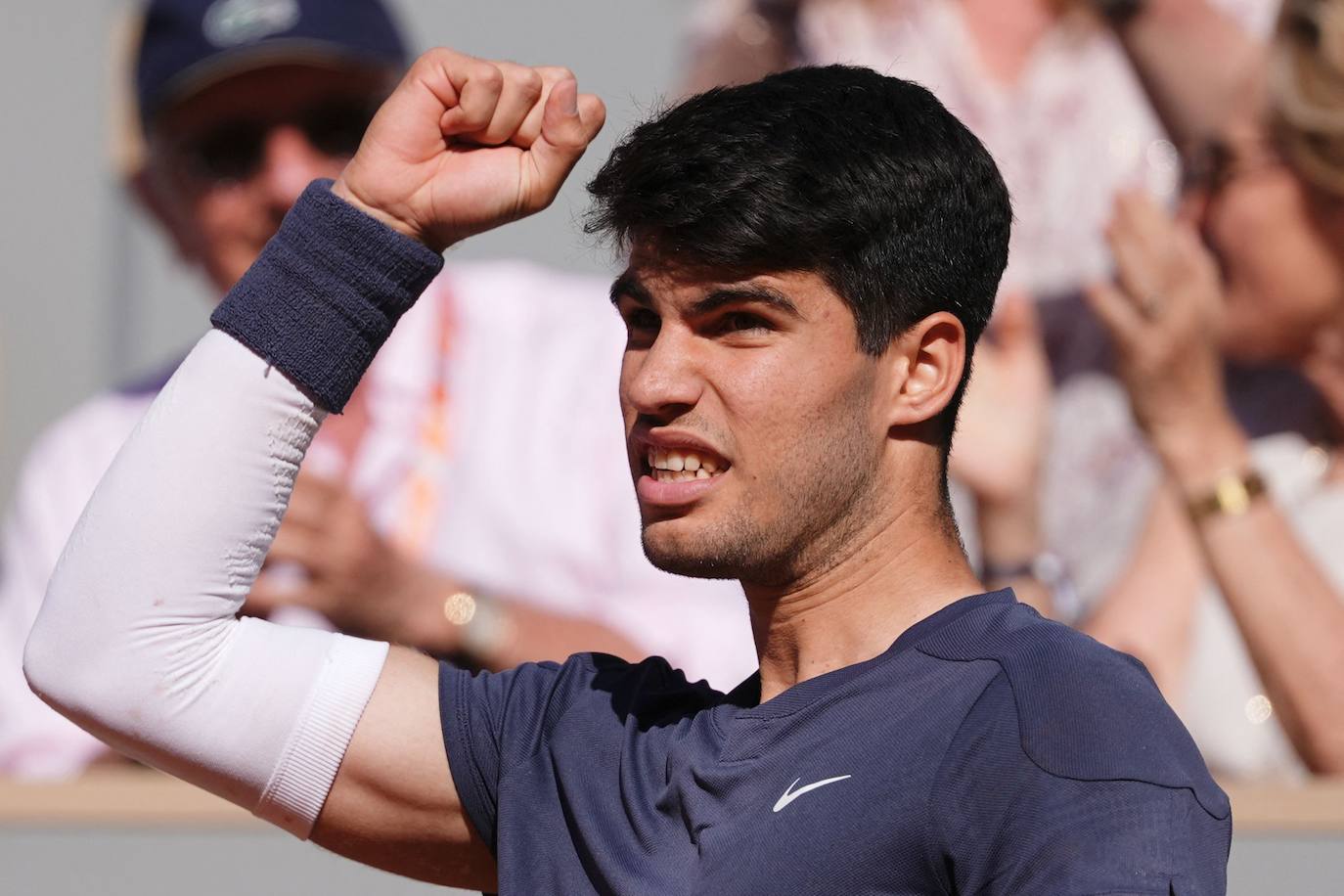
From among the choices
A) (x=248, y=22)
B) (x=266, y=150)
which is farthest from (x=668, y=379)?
(x=248, y=22)

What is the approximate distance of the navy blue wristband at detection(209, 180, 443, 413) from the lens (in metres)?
1.76

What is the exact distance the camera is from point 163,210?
3.78 meters

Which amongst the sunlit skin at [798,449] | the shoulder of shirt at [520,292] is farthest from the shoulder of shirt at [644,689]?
the shoulder of shirt at [520,292]

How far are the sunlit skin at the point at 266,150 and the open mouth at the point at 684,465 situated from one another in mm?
1795

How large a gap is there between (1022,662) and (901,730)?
0.37ft

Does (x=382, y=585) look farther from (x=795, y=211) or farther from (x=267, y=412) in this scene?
(x=795, y=211)

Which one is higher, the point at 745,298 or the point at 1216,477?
the point at 745,298

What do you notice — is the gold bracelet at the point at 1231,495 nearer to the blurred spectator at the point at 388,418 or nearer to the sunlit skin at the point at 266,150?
the blurred spectator at the point at 388,418

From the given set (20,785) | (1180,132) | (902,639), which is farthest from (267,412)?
(1180,132)

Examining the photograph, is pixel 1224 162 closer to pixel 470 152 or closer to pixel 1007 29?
pixel 1007 29

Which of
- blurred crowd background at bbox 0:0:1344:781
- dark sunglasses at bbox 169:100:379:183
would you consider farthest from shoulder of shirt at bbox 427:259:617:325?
dark sunglasses at bbox 169:100:379:183

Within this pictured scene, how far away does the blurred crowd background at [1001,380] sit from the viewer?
2982 mm

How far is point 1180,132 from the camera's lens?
359 cm

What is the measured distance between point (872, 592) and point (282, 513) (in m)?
0.59
